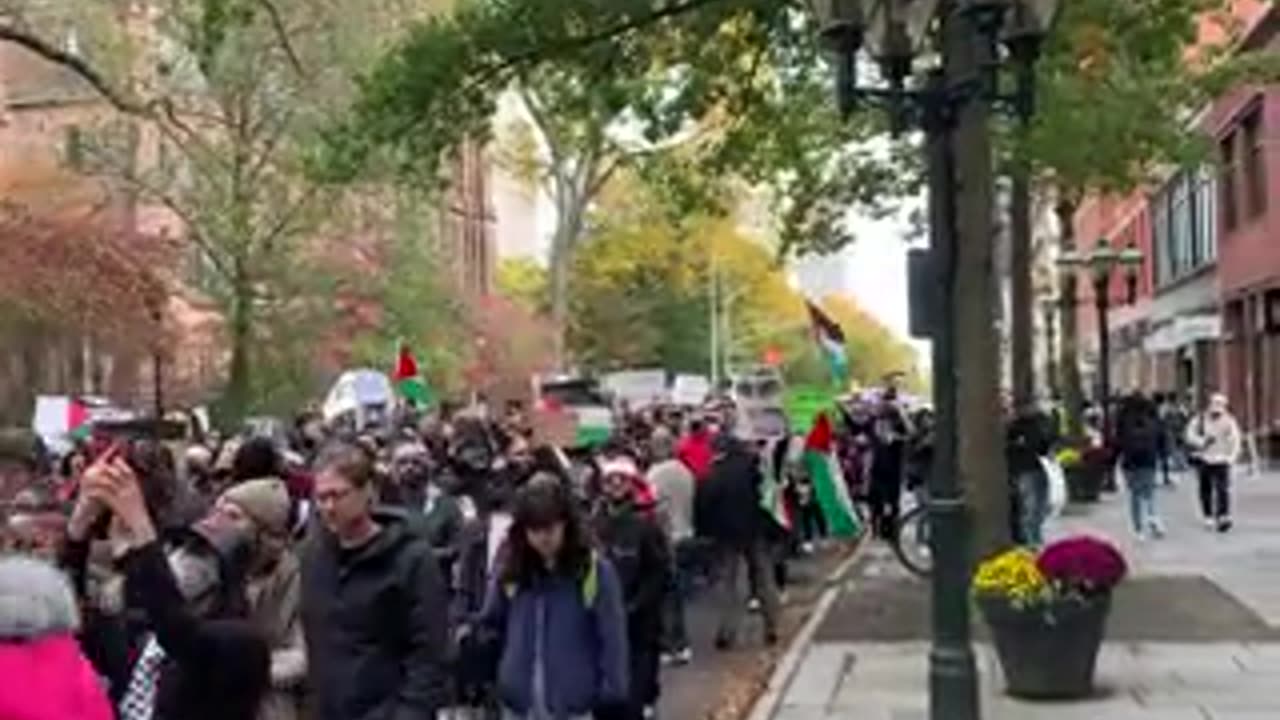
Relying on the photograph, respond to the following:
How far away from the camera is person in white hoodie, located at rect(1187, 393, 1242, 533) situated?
90.1 ft

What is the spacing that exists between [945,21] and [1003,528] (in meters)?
5.24

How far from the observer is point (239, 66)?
1471 inches

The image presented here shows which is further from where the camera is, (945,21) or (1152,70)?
(1152,70)

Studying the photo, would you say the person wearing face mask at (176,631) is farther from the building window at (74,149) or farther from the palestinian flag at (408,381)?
the building window at (74,149)

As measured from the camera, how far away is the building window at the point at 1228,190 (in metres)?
56.3

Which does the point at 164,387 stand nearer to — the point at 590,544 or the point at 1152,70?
the point at 1152,70

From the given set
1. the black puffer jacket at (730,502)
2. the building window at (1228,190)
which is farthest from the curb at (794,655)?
the building window at (1228,190)

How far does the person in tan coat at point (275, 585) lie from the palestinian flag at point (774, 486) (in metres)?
11.2

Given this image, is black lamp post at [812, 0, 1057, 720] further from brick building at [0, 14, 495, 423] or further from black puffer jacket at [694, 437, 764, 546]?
brick building at [0, 14, 495, 423]

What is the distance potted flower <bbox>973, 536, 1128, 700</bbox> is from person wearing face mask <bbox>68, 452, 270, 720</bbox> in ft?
27.0

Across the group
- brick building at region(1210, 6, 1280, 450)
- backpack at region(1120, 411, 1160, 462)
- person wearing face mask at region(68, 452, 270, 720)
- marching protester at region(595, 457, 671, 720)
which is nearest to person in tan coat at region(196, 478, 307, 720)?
person wearing face mask at region(68, 452, 270, 720)

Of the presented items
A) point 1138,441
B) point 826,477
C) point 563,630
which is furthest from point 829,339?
point 563,630

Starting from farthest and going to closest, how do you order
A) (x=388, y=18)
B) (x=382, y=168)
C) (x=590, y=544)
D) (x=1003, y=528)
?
(x=388, y=18) < (x=382, y=168) < (x=1003, y=528) < (x=590, y=544)

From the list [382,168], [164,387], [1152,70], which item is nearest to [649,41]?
[382,168]
